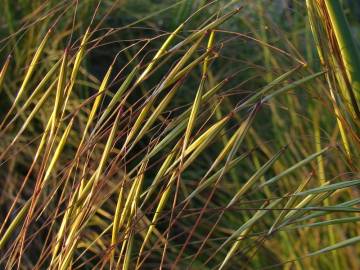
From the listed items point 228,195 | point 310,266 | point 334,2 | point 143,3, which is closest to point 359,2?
point 143,3

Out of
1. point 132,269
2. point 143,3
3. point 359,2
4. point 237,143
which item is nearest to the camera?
point 237,143

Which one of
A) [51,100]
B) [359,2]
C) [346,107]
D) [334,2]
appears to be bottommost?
[359,2]

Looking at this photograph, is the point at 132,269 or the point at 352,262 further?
the point at 132,269

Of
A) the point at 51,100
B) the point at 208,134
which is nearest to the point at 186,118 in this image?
the point at 208,134

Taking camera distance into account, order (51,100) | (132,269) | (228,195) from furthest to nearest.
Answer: (51,100) < (228,195) < (132,269)

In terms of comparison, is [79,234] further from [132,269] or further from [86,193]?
[132,269]

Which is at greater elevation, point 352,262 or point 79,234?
point 79,234
